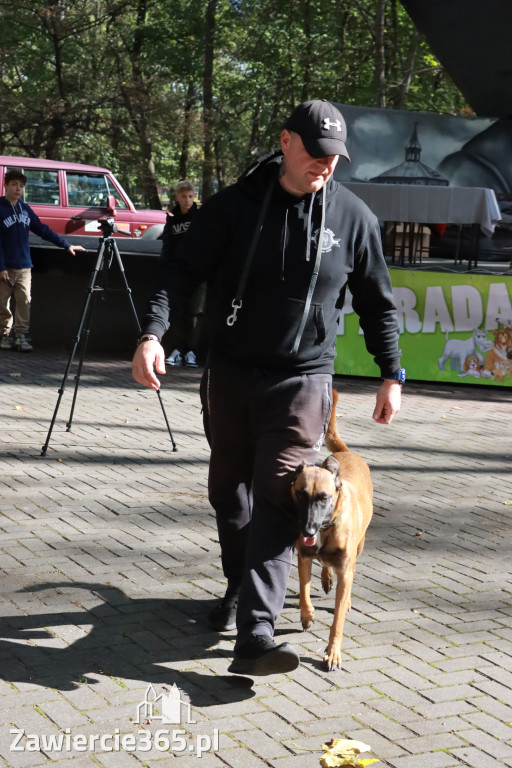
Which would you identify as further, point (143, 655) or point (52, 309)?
point (52, 309)

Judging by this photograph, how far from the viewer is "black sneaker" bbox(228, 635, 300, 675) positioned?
138 inches

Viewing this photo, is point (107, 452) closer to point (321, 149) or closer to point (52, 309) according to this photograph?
point (321, 149)

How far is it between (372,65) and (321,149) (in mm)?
27256

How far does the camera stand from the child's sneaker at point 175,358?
1195cm

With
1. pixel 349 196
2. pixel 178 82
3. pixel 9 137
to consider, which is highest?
pixel 178 82

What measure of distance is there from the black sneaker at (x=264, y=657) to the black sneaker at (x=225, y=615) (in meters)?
0.67

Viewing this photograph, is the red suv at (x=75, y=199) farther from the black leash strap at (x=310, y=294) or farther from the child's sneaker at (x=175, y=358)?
the black leash strap at (x=310, y=294)

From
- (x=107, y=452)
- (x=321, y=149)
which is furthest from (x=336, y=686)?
(x=107, y=452)

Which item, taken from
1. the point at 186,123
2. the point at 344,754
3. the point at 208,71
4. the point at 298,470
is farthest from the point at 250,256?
the point at 208,71

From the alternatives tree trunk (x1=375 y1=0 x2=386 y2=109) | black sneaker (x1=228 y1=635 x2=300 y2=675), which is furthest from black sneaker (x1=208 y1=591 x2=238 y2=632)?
tree trunk (x1=375 y1=0 x2=386 y2=109)

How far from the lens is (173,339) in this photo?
11844 mm

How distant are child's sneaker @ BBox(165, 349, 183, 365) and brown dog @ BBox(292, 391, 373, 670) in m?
7.46

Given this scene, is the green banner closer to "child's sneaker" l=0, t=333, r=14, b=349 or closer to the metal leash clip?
"child's sneaker" l=0, t=333, r=14, b=349

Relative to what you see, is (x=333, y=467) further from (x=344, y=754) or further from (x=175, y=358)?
(x=175, y=358)
